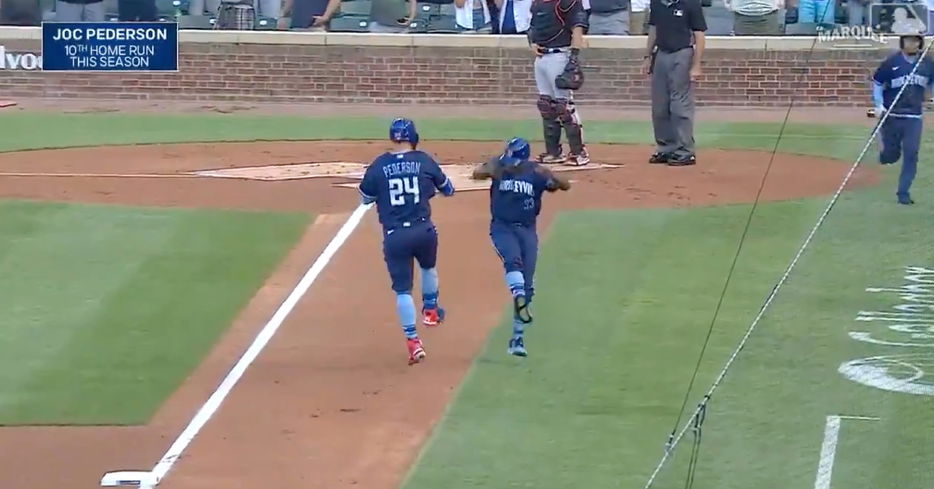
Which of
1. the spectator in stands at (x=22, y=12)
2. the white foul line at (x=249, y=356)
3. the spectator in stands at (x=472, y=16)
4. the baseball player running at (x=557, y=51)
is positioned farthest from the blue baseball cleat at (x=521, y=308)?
the spectator in stands at (x=22, y=12)

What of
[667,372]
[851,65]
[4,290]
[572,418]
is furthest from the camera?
[851,65]

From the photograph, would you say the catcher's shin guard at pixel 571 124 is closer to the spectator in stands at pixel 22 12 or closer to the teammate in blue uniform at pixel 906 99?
the teammate in blue uniform at pixel 906 99

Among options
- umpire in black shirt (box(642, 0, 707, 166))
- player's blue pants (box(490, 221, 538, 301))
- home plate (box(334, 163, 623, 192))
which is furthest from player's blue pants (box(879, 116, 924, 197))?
player's blue pants (box(490, 221, 538, 301))

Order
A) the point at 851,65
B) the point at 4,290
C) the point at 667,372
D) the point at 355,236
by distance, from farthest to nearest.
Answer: the point at 851,65 < the point at 355,236 < the point at 4,290 < the point at 667,372

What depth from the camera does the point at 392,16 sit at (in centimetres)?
2481

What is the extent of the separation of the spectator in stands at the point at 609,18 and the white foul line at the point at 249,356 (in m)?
9.51

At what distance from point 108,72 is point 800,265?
1436 centimetres

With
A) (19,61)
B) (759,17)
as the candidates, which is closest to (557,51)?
(759,17)

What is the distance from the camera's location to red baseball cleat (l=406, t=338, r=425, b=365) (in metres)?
11.4

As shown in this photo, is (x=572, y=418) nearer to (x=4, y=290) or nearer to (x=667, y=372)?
(x=667, y=372)

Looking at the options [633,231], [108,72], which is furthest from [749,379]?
[108,72]

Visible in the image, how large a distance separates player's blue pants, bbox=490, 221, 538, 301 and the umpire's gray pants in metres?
6.27

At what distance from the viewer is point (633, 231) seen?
49.0 feet

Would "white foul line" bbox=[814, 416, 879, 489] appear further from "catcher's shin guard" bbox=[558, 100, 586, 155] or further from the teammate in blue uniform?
"catcher's shin guard" bbox=[558, 100, 586, 155]
